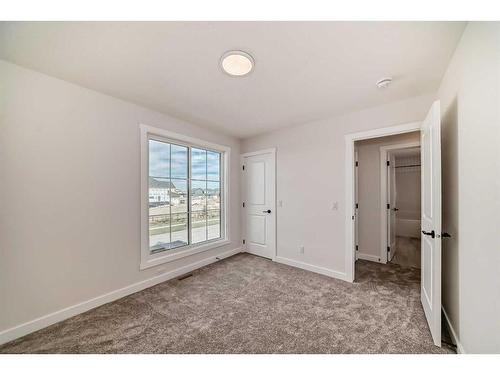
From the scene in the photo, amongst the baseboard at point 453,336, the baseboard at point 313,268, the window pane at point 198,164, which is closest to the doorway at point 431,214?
the baseboard at point 453,336

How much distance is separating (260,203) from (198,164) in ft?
4.42

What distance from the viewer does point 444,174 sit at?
189 cm

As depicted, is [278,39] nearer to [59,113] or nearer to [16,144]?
[59,113]

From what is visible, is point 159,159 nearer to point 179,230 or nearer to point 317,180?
point 179,230

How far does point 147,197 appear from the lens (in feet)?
8.52

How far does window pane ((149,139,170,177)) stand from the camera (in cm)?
273

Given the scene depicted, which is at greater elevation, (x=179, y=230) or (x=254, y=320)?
(x=179, y=230)

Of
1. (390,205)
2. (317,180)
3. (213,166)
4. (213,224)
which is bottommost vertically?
(213,224)

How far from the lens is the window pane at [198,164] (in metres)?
3.28

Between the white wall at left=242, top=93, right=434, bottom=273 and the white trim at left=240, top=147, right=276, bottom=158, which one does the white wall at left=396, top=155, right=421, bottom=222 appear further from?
the white trim at left=240, top=147, right=276, bottom=158

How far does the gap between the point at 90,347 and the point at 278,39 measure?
273cm

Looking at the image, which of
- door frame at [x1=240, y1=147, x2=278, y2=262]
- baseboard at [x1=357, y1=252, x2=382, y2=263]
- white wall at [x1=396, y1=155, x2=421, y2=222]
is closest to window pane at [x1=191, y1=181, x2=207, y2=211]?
door frame at [x1=240, y1=147, x2=278, y2=262]

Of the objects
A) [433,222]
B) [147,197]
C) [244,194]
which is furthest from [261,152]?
[433,222]

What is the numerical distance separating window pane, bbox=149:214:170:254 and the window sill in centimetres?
10
